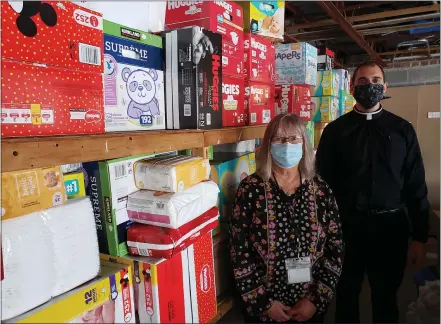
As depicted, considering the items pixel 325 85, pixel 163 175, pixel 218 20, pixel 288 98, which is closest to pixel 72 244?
pixel 163 175

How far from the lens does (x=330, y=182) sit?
1.97 metres

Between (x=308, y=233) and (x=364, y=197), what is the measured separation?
460 mm

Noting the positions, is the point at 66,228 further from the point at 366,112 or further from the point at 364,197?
the point at 366,112

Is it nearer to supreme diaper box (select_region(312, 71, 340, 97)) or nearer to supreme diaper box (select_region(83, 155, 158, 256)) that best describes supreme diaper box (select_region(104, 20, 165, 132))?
supreme diaper box (select_region(83, 155, 158, 256))

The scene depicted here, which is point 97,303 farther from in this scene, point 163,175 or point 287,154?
point 287,154

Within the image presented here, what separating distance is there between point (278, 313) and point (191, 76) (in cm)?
107

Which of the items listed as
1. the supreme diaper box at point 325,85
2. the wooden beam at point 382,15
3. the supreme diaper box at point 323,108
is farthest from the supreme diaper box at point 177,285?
the wooden beam at point 382,15

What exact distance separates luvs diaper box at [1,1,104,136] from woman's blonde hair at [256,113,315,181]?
80cm

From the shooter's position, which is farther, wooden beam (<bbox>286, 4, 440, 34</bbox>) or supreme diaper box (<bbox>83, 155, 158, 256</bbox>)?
wooden beam (<bbox>286, 4, 440, 34</bbox>)

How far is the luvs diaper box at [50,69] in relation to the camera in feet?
2.67

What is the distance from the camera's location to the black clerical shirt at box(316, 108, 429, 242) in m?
1.83

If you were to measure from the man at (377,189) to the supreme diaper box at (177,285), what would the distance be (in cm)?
84

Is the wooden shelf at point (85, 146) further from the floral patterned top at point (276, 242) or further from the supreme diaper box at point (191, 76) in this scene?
the floral patterned top at point (276, 242)

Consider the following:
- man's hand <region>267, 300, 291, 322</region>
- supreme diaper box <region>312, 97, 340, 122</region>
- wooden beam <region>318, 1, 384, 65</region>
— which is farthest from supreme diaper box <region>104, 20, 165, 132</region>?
wooden beam <region>318, 1, 384, 65</region>
